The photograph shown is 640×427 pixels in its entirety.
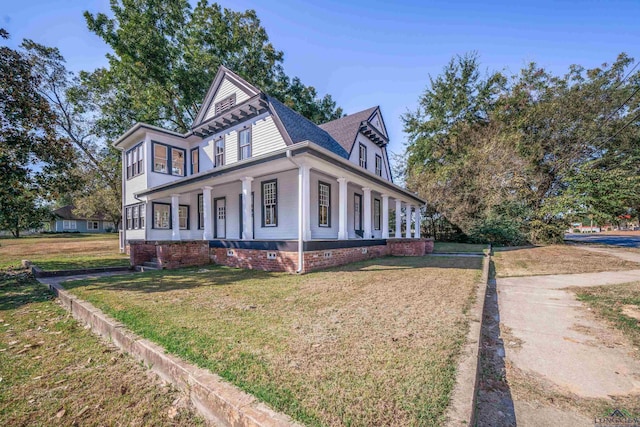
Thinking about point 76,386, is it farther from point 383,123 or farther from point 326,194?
point 383,123

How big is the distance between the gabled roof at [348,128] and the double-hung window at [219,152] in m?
5.74

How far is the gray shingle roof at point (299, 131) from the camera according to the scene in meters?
10.5

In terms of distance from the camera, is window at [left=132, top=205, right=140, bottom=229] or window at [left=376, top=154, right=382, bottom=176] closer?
window at [left=132, top=205, right=140, bottom=229]

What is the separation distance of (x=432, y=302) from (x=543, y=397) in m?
2.18

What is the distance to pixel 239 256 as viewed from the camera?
929 centimetres

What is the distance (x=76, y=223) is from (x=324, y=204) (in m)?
57.1

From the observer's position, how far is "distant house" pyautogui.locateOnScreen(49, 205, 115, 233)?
154ft

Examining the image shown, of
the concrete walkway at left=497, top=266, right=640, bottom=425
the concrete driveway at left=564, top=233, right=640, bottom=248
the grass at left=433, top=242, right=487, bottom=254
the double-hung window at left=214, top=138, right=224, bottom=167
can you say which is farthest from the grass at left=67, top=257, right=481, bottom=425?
the concrete driveway at left=564, top=233, right=640, bottom=248

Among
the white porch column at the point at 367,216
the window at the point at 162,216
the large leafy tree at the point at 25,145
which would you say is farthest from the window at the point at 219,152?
the white porch column at the point at 367,216

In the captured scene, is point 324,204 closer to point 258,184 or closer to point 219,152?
point 258,184

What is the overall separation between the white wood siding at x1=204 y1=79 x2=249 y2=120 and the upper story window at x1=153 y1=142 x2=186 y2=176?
9.07 feet

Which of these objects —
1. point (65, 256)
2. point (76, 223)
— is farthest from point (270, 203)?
point (76, 223)

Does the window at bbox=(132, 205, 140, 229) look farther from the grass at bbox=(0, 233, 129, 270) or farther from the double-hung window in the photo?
the double-hung window

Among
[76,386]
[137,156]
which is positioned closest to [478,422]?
[76,386]
